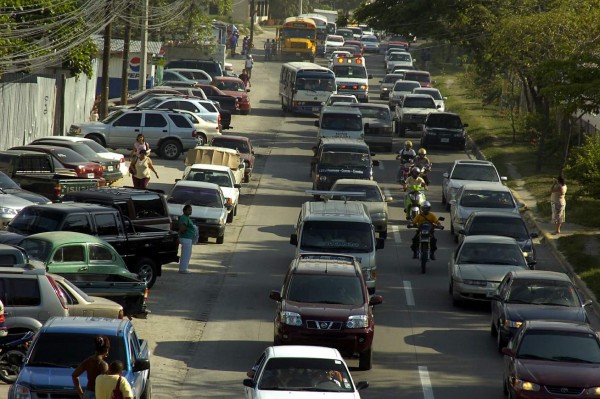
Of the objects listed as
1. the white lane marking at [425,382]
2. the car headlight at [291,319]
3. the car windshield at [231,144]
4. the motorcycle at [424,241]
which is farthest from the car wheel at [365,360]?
the car windshield at [231,144]

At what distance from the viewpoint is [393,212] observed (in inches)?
1585

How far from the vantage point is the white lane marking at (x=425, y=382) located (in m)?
19.9

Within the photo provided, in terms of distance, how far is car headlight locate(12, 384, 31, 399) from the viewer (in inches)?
611

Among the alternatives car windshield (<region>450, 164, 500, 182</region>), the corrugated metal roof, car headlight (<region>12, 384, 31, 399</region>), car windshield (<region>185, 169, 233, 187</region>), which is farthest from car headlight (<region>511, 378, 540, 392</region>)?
the corrugated metal roof

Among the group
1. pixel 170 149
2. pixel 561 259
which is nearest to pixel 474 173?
pixel 561 259

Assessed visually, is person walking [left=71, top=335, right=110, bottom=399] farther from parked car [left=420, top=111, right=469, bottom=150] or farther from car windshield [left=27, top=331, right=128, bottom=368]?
parked car [left=420, top=111, right=469, bottom=150]

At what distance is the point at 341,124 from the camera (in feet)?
165

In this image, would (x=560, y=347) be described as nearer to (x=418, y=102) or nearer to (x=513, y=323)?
(x=513, y=323)

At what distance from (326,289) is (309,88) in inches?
1762

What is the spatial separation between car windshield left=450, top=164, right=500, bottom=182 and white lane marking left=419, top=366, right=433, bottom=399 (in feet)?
62.5

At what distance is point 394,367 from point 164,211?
8.98 meters

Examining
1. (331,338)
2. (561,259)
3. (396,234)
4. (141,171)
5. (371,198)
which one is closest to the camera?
(331,338)

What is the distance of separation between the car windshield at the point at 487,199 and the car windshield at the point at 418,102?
2415 cm

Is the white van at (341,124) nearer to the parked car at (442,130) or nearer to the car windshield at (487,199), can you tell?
the parked car at (442,130)
